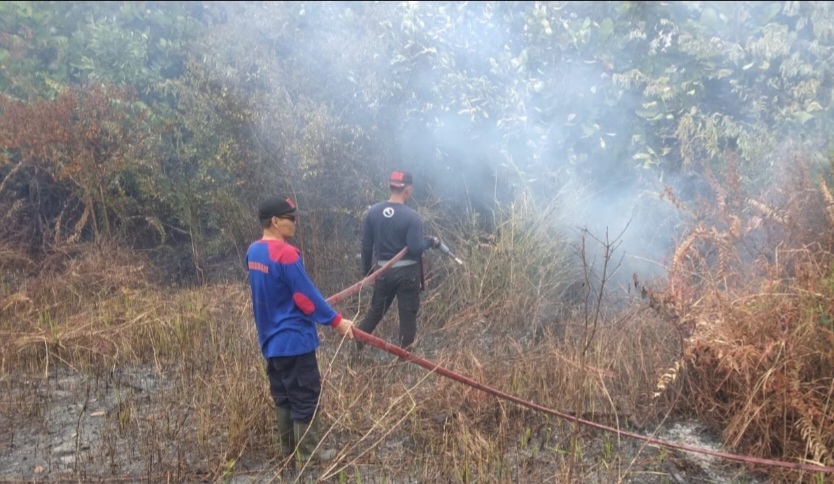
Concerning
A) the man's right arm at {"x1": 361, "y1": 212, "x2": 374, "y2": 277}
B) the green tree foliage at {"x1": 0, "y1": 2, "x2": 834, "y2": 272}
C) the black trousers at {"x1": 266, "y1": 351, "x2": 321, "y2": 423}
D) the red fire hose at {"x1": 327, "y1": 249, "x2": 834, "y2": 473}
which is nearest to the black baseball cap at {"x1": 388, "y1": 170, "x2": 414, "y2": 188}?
the man's right arm at {"x1": 361, "y1": 212, "x2": 374, "y2": 277}

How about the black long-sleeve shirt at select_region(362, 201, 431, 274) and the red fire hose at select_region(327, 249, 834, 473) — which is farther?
the black long-sleeve shirt at select_region(362, 201, 431, 274)

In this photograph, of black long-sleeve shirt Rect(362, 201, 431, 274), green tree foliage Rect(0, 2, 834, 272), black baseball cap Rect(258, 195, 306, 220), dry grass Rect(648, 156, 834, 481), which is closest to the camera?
black baseball cap Rect(258, 195, 306, 220)

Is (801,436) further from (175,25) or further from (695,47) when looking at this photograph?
(175,25)

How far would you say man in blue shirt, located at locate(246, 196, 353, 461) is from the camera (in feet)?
13.0

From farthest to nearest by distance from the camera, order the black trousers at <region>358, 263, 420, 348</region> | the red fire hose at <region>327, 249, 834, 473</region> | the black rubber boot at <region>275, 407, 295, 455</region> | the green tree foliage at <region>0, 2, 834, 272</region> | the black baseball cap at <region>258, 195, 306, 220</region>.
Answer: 1. the green tree foliage at <region>0, 2, 834, 272</region>
2. the black trousers at <region>358, 263, 420, 348</region>
3. the black rubber boot at <region>275, 407, 295, 455</region>
4. the black baseball cap at <region>258, 195, 306, 220</region>
5. the red fire hose at <region>327, 249, 834, 473</region>

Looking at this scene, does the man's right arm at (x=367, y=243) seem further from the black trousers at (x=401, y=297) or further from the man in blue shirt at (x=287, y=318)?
the man in blue shirt at (x=287, y=318)

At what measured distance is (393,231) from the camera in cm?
608

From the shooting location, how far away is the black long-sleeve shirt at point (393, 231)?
602 cm

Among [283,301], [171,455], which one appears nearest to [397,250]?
[283,301]

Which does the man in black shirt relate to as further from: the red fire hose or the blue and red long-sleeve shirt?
the blue and red long-sleeve shirt

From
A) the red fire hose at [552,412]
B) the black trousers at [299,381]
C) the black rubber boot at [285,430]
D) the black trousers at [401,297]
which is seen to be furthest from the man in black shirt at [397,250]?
the black trousers at [299,381]

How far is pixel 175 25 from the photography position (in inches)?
419

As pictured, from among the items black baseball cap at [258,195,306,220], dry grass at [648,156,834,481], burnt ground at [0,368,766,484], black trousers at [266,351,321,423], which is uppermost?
black baseball cap at [258,195,306,220]

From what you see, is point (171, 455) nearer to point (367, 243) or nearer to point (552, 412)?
point (552, 412)
